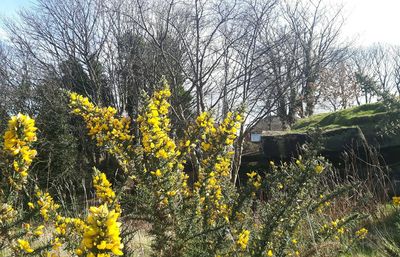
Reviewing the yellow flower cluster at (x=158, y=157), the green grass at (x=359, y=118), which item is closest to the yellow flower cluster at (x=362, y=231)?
the yellow flower cluster at (x=158, y=157)

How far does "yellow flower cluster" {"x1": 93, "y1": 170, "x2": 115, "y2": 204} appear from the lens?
6.73 ft

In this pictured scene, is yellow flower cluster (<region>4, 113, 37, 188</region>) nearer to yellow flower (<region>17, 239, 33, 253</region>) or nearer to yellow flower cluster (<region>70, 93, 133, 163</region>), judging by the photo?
yellow flower (<region>17, 239, 33, 253</region>)

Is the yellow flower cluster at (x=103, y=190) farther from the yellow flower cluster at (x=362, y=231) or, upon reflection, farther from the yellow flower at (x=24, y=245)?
the yellow flower cluster at (x=362, y=231)

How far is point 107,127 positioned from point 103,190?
541mm

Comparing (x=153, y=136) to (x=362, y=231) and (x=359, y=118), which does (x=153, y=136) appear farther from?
(x=359, y=118)

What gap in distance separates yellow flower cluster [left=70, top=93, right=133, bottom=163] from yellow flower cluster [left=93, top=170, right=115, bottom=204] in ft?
1.23

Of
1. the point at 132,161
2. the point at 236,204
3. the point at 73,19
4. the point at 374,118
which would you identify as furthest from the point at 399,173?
the point at 73,19

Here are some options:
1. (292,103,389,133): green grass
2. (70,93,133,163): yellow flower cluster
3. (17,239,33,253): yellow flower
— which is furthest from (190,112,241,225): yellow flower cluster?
(292,103,389,133): green grass

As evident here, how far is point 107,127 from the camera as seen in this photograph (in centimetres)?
248

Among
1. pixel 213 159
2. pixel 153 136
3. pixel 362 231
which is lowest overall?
pixel 362 231

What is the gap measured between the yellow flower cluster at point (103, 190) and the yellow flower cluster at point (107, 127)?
37cm

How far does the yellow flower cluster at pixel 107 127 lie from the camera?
2.46 metres

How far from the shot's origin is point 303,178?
2.27 meters

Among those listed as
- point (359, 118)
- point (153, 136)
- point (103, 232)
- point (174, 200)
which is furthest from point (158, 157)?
point (359, 118)
